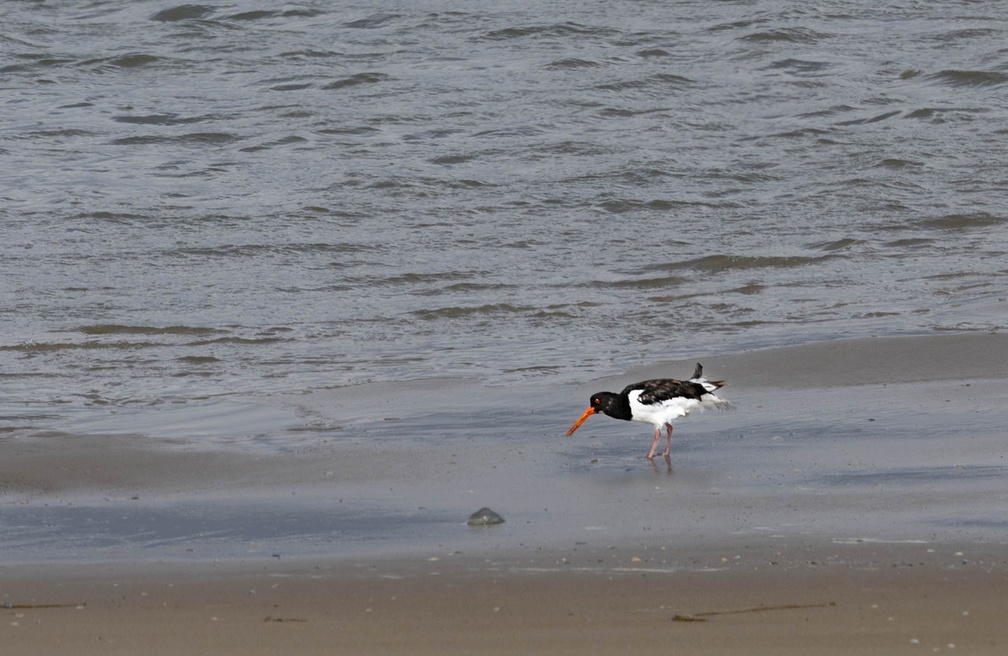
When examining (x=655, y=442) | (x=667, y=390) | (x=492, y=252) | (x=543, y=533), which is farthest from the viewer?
(x=492, y=252)

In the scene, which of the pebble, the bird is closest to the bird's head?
the bird

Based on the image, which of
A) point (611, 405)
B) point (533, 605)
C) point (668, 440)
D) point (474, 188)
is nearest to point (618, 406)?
point (611, 405)

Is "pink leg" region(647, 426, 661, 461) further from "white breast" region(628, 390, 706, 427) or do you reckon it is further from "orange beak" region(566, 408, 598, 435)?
"orange beak" region(566, 408, 598, 435)

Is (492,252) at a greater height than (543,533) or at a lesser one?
lesser

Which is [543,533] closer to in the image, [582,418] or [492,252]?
[582,418]

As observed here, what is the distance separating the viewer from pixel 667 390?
7535 millimetres

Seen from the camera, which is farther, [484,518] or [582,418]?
[582,418]

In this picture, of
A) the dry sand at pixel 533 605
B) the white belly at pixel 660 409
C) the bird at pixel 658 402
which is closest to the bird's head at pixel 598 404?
the bird at pixel 658 402

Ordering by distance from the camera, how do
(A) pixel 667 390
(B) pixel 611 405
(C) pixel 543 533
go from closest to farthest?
(C) pixel 543 533
(A) pixel 667 390
(B) pixel 611 405

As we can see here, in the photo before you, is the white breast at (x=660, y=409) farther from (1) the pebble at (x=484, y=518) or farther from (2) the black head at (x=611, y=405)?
(1) the pebble at (x=484, y=518)

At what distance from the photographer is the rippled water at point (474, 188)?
34.1ft

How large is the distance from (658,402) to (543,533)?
181cm

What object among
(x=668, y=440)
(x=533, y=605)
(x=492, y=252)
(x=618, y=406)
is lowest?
(x=492, y=252)

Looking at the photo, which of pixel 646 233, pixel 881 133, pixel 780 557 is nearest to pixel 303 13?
pixel 881 133
